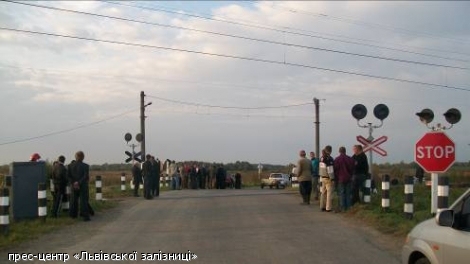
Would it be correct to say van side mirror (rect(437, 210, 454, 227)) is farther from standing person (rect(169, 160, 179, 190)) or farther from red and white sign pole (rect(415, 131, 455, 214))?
standing person (rect(169, 160, 179, 190))

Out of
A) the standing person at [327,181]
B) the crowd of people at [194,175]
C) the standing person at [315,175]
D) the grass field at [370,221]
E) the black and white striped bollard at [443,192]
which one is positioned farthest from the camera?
the crowd of people at [194,175]

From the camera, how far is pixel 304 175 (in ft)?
63.6

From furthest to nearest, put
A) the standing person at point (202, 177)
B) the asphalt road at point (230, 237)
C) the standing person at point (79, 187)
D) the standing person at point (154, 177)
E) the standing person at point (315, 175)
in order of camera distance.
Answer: the standing person at point (202, 177) < the standing person at point (154, 177) < the standing person at point (315, 175) < the standing person at point (79, 187) < the asphalt road at point (230, 237)

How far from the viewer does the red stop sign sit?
11.7m

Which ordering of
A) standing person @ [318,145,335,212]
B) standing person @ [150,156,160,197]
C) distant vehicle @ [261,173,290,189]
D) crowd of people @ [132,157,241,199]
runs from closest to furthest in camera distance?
standing person @ [318,145,335,212] < standing person @ [150,156,160,197] < crowd of people @ [132,157,241,199] < distant vehicle @ [261,173,290,189]

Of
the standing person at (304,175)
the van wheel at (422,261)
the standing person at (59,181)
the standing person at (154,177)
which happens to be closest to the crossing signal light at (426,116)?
the standing person at (304,175)

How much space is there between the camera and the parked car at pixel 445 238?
6.06m

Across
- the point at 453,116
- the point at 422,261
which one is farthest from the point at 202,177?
the point at 422,261

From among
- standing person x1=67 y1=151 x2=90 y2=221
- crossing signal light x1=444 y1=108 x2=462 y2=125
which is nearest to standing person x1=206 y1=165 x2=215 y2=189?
standing person x1=67 y1=151 x2=90 y2=221

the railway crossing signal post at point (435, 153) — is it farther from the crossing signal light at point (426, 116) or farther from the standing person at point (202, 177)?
the standing person at point (202, 177)

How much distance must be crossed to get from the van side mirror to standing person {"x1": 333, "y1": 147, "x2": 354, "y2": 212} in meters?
10.1

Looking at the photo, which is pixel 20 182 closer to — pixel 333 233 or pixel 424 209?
pixel 333 233

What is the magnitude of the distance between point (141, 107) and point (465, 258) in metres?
33.2

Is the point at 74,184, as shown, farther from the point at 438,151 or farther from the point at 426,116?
the point at 438,151
